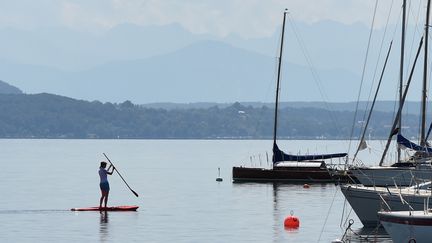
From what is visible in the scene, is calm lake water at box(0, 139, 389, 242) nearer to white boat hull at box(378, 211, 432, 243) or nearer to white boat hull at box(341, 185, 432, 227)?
white boat hull at box(341, 185, 432, 227)

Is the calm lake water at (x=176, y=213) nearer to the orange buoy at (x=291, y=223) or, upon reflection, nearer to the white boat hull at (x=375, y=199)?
the orange buoy at (x=291, y=223)

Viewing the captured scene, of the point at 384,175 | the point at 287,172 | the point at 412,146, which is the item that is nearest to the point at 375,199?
the point at 384,175

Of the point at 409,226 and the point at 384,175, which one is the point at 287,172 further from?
the point at 409,226

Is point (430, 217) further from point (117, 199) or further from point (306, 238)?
point (117, 199)

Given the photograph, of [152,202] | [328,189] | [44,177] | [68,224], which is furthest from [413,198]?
[44,177]

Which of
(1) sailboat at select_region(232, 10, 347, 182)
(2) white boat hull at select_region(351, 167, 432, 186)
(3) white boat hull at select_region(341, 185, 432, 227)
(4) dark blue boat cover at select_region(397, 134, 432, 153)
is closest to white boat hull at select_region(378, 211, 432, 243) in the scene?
(3) white boat hull at select_region(341, 185, 432, 227)

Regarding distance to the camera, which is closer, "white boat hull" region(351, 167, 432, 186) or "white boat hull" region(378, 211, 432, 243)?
"white boat hull" region(378, 211, 432, 243)

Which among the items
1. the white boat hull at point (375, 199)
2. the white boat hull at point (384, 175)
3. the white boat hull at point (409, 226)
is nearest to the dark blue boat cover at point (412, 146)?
the white boat hull at point (384, 175)

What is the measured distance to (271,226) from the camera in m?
52.3

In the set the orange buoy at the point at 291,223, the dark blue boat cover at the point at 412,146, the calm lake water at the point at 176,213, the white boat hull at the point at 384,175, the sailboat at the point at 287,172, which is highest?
the dark blue boat cover at the point at 412,146

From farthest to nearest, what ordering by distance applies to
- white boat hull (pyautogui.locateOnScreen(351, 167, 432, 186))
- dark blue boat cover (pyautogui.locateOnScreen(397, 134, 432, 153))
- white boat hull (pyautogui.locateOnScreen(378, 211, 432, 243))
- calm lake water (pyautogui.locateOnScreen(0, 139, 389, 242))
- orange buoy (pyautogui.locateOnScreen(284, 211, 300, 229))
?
dark blue boat cover (pyautogui.locateOnScreen(397, 134, 432, 153)), white boat hull (pyautogui.locateOnScreen(351, 167, 432, 186)), orange buoy (pyautogui.locateOnScreen(284, 211, 300, 229)), calm lake water (pyautogui.locateOnScreen(0, 139, 389, 242)), white boat hull (pyautogui.locateOnScreen(378, 211, 432, 243))

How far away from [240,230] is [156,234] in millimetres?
4140

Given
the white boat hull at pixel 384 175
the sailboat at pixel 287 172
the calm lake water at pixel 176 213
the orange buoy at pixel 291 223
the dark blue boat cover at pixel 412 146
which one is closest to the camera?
the calm lake water at pixel 176 213

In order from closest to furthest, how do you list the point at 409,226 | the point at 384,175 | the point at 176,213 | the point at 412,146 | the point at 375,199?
the point at 409,226 < the point at 375,199 < the point at 176,213 < the point at 384,175 < the point at 412,146
